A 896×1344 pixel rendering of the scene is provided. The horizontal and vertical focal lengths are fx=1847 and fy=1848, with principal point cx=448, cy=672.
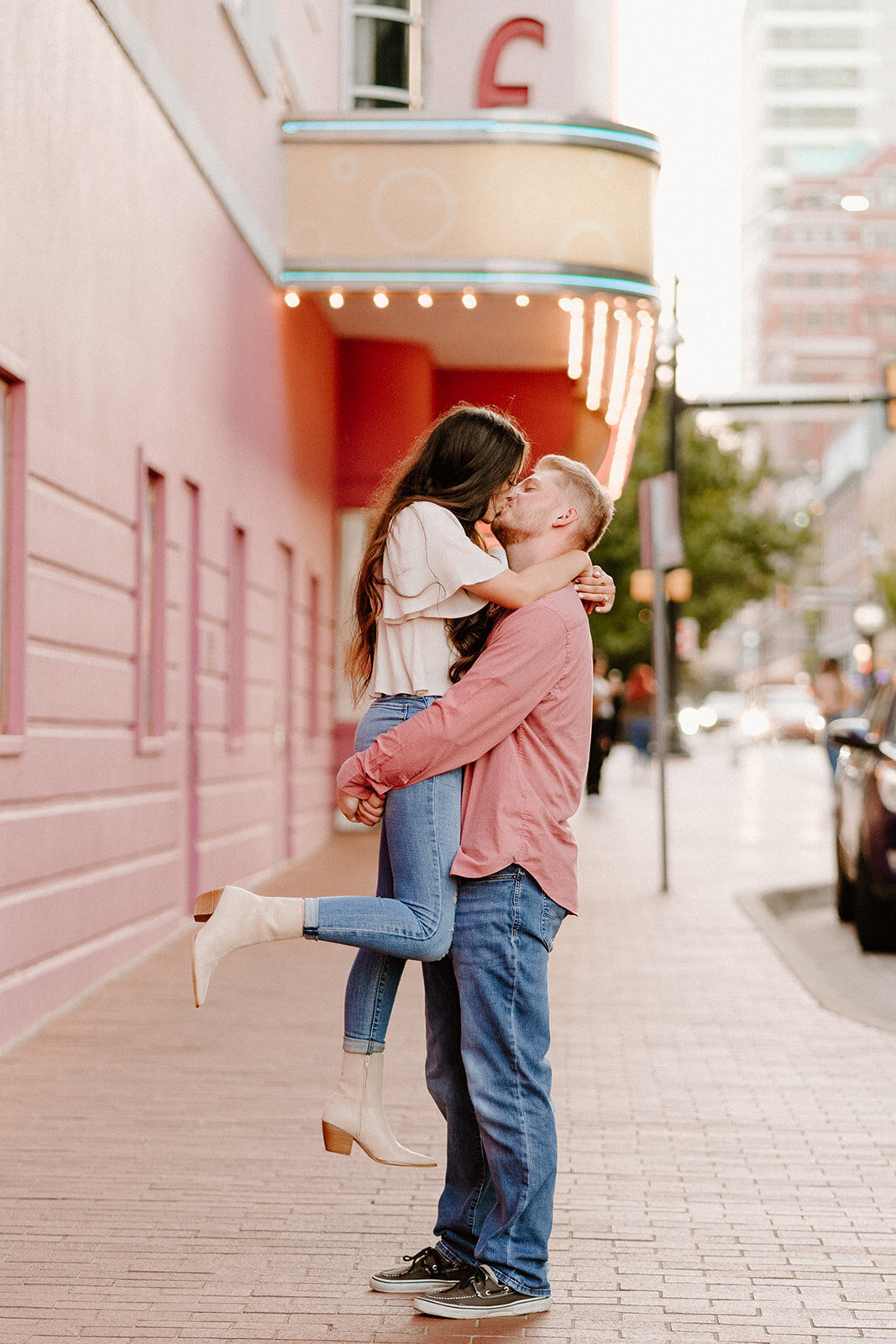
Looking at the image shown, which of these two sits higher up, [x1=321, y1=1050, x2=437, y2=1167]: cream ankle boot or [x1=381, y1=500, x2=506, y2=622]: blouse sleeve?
[x1=381, y1=500, x2=506, y2=622]: blouse sleeve

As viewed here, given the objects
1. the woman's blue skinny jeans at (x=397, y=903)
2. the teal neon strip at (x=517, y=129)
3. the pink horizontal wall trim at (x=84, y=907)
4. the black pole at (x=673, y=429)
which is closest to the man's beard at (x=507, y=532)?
the woman's blue skinny jeans at (x=397, y=903)

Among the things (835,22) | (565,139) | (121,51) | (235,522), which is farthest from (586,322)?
(835,22)

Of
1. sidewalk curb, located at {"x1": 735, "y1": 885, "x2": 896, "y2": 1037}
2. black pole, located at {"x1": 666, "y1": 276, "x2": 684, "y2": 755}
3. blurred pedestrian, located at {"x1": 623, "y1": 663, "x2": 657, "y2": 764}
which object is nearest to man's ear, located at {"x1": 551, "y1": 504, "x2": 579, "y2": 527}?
sidewalk curb, located at {"x1": 735, "y1": 885, "x2": 896, "y2": 1037}

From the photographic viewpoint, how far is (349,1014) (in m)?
4.12

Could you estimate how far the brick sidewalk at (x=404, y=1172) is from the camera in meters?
4.08

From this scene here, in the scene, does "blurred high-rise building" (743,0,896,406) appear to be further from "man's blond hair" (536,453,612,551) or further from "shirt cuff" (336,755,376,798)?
"shirt cuff" (336,755,376,798)

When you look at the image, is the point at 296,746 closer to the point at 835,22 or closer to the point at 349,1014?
the point at 349,1014

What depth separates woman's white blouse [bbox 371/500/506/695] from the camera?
158 inches

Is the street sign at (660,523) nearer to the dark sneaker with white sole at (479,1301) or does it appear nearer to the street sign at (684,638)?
the dark sneaker with white sole at (479,1301)

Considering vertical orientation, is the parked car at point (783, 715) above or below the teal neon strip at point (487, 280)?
below

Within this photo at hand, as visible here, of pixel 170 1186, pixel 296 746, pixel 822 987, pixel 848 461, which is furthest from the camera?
pixel 848 461

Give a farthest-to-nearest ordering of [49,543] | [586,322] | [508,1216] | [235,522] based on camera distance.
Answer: [586,322]
[235,522]
[49,543]
[508,1216]

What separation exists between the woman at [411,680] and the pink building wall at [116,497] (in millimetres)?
3251

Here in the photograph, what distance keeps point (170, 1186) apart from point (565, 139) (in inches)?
386
